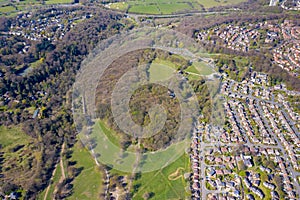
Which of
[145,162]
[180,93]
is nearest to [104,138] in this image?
[145,162]

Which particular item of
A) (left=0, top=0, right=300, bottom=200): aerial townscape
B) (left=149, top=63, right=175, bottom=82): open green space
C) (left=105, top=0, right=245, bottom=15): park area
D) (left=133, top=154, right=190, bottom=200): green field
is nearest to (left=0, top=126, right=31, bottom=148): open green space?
(left=0, top=0, right=300, bottom=200): aerial townscape

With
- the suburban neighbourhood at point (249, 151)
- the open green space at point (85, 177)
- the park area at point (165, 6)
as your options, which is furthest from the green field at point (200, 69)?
the park area at point (165, 6)

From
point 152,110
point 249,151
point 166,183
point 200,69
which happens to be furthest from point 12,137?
point 200,69

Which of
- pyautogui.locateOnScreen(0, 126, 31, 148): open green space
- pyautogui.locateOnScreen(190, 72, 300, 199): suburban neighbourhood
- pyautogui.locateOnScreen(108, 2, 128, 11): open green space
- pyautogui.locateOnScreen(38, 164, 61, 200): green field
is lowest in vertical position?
pyautogui.locateOnScreen(38, 164, 61, 200): green field

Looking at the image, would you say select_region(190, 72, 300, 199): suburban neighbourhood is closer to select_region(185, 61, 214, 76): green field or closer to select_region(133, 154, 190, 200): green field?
select_region(133, 154, 190, 200): green field

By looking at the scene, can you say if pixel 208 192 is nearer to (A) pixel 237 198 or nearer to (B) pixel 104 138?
(A) pixel 237 198

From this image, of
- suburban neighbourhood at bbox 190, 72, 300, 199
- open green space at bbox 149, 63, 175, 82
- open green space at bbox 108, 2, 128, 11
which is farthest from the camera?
open green space at bbox 108, 2, 128, 11

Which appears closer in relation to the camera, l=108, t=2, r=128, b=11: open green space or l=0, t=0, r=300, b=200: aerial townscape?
l=0, t=0, r=300, b=200: aerial townscape

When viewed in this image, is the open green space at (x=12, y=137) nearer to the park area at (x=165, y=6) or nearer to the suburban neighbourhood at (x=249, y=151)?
the suburban neighbourhood at (x=249, y=151)
